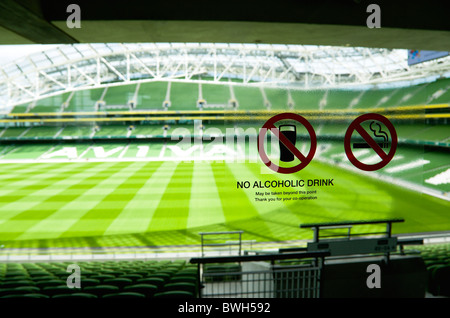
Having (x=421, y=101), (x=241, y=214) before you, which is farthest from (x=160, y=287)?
(x=241, y=214)

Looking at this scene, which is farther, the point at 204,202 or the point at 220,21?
the point at 204,202

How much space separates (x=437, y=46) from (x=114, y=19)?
183 inches

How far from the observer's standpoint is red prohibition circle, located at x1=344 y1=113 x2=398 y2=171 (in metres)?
4.61

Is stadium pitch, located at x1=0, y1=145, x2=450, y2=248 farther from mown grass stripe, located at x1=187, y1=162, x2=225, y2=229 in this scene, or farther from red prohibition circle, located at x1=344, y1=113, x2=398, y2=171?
red prohibition circle, located at x1=344, y1=113, x2=398, y2=171

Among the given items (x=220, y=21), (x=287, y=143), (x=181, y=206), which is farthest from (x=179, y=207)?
(x=220, y=21)

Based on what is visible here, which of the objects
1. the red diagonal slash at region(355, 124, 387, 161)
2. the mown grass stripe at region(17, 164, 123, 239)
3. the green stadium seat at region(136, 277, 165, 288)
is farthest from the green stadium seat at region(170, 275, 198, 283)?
the mown grass stripe at region(17, 164, 123, 239)

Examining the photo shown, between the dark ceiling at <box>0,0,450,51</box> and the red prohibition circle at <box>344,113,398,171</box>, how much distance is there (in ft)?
3.70

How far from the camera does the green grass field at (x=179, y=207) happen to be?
4887 millimetres

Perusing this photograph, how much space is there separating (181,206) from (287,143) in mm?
10243

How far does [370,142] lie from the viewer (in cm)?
→ 469

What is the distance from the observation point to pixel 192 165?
26906 millimetres

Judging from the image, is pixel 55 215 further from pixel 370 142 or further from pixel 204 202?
pixel 370 142

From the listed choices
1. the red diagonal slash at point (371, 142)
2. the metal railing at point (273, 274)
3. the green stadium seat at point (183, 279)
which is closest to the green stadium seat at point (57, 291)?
the green stadium seat at point (183, 279)

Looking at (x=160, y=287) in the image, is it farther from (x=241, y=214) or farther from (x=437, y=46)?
(x=241, y=214)
